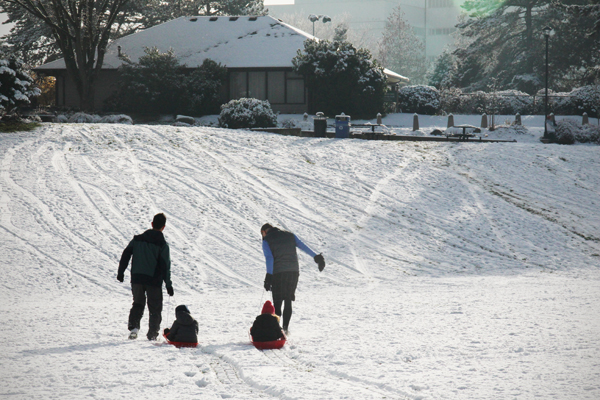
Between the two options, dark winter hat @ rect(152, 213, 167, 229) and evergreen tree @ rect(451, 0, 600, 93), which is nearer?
dark winter hat @ rect(152, 213, 167, 229)

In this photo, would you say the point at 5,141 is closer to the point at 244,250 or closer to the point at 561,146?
the point at 244,250

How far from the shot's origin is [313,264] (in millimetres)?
12844

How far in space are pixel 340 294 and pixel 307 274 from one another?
1.65 m

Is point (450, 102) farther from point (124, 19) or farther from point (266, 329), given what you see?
point (266, 329)

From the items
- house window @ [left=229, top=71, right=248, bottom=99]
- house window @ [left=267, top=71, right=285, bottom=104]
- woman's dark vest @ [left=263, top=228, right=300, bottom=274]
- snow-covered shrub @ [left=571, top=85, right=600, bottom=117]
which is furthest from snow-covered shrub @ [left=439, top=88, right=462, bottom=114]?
woman's dark vest @ [left=263, top=228, right=300, bottom=274]

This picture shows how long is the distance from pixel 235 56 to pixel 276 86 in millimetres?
3300

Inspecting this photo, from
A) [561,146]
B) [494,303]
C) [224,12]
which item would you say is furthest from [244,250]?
[224,12]

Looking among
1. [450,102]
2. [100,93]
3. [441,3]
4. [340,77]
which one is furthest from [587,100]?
[441,3]

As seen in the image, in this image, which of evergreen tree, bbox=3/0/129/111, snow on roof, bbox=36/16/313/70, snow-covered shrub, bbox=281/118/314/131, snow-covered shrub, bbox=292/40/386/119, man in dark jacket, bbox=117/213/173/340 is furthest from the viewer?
snow on roof, bbox=36/16/313/70

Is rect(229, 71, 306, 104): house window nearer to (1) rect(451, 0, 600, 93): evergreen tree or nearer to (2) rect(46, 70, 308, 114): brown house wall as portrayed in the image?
(2) rect(46, 70, 308, 114): brown house wall

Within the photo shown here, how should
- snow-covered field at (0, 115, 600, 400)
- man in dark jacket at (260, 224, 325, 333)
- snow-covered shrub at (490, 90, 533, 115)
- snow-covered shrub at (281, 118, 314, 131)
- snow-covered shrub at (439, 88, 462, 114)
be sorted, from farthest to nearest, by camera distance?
snow-covered shrub at (439, 88, 462, 114), snow-covered shrub at (490, 90, 533, 115), snow-covered shrub at (281, 118, 314, 131), man in dark jacket at (260, 224, 325, 333), snow-covered field at (0, 115, 600, 400)

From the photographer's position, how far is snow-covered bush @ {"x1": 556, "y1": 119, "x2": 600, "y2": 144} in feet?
80.7

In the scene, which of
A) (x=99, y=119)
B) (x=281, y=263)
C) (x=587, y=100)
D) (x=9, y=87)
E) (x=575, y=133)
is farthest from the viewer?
(x=587, y=100)

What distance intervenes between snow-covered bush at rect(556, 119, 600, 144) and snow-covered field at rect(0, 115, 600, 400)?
6.54ft
